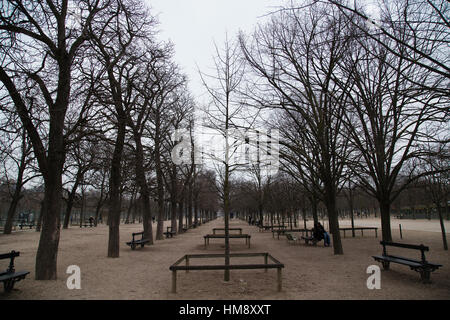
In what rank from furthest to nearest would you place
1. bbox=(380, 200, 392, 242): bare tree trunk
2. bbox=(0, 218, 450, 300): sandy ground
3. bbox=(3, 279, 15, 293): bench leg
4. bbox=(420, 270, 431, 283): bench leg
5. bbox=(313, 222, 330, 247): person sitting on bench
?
bbox=(313, 222, 330, 247): person sitting on bench, bbox=(380, 200, 392, 242): bare tree trunk, bbox=(420, 270, 431, 283): bench leg, bbox=(3, 279, 15, 293): bench leg, bbox=(0, 218, 450, 300): sandy ground

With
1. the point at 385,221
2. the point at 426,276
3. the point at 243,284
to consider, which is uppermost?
the point at 385,221

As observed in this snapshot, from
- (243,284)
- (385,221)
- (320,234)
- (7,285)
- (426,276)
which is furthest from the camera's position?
(320,234)

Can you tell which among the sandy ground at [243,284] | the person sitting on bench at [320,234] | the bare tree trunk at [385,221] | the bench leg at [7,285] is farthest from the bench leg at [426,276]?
the bench leg at [7,285]

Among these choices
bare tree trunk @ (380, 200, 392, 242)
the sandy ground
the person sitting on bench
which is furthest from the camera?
the person sitting on bench

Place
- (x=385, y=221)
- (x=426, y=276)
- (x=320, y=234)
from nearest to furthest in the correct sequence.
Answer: (x=426, y=276) < (x=385, y=221) < (x=320, y=234)

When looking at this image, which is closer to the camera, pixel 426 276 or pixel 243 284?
pixel 426 276

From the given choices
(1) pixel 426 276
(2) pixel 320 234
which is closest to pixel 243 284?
(1) pixel 426 276

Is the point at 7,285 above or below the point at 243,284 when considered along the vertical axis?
above

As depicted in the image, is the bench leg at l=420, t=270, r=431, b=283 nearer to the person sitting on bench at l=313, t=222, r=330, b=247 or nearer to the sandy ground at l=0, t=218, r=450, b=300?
the sandy ground at l=0, t=218, r=450, b=300

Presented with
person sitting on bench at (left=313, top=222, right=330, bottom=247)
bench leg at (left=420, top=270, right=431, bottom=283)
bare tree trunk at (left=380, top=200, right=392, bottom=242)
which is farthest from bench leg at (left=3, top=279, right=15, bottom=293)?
bare tree trunk at (left=380, top=200, right=392, bottom=242)

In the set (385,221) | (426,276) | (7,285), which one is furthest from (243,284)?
(385,221)

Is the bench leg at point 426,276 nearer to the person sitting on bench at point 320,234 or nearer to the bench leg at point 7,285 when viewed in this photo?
the person sitting on bench at point 320,234

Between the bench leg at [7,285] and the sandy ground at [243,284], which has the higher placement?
the bench leg at [7,285]

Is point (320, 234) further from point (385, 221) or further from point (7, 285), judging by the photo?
point (7, 285)
